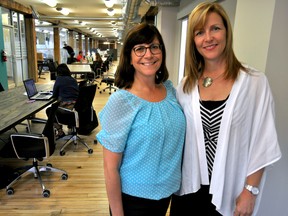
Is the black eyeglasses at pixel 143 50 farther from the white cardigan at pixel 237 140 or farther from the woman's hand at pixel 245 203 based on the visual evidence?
the woman's hand at pixel 245 203

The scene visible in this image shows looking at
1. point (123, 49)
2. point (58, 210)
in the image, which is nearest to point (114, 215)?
point (123, 49)

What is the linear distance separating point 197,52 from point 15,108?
9.18 ft

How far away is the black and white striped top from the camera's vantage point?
1.18 meters

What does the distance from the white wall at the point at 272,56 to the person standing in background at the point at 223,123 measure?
47 centimetres

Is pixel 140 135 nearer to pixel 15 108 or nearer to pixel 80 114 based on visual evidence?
pixel 15 108

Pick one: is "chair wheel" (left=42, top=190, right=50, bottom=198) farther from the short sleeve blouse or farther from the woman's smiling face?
the woman's smiling face

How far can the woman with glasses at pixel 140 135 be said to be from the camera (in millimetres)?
1131

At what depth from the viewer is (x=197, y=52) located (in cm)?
134

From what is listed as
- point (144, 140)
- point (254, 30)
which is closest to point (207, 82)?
point (144, 140)

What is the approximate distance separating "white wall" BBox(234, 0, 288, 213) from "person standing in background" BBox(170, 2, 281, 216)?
0.47 meters

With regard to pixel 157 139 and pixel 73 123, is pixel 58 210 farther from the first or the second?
pixel 157 139

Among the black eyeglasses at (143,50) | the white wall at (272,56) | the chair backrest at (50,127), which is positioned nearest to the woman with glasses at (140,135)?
the black eyeglasses at (143,50)

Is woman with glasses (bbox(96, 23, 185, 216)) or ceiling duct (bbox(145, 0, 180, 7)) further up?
ceiling duct (bbox(145, 0, 180, 7))

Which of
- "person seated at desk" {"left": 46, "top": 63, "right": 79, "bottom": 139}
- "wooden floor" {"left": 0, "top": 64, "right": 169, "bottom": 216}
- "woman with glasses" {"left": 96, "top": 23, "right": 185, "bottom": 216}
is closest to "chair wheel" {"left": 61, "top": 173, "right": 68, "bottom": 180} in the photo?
"wooden floor" {"left": 0, "top": 64, "right": 169, "bottom": 216}
